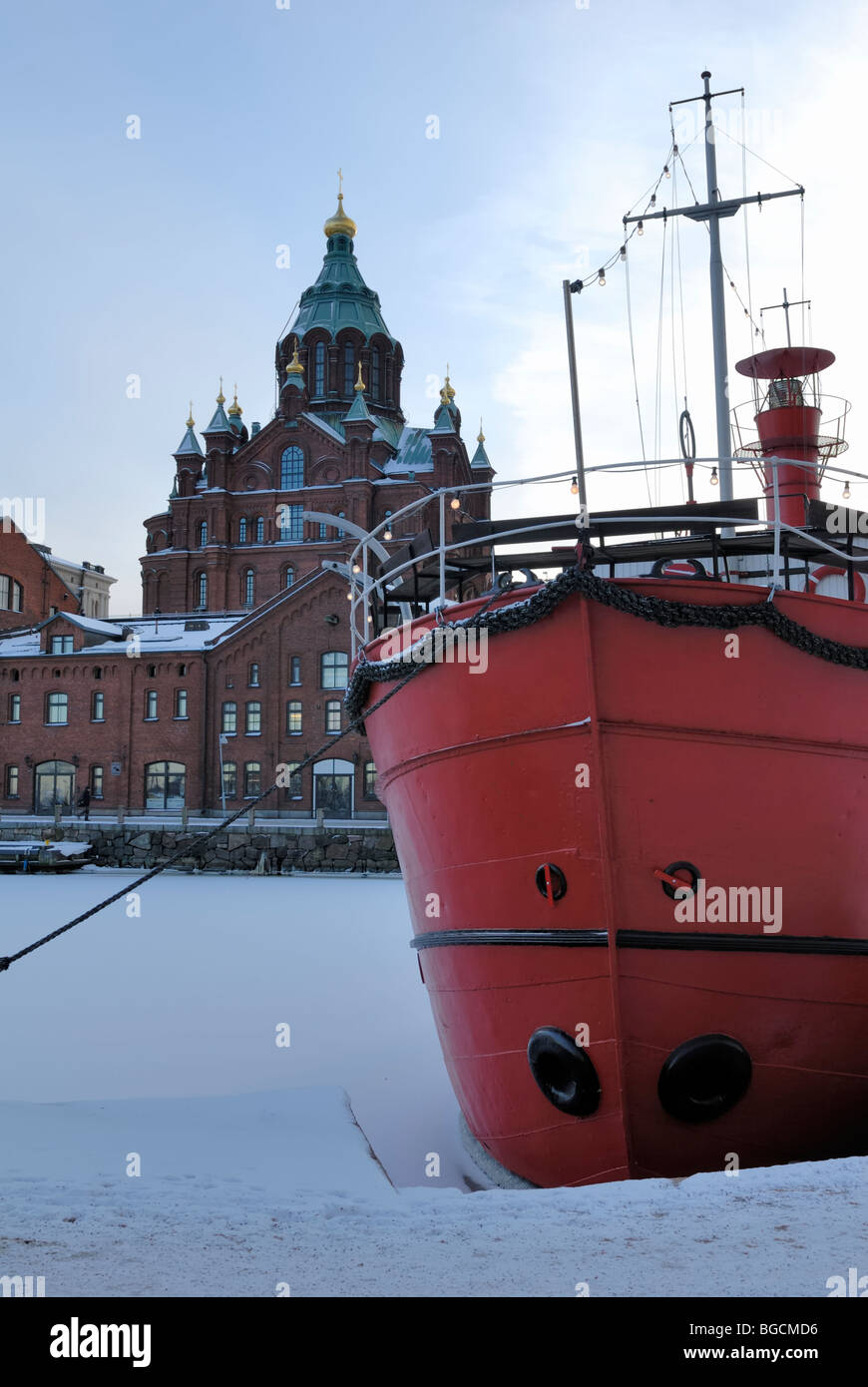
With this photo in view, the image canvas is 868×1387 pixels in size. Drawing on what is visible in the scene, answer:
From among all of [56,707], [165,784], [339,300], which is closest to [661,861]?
[165,784]

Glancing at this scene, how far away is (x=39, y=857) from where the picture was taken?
35.0 m

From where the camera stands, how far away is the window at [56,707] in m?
41.9

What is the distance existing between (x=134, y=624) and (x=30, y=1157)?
39.9 m

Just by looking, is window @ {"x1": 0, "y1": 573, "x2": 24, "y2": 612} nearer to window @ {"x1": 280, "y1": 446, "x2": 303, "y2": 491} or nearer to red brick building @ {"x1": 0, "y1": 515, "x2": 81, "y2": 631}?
red brick building @ {"x1": 0, "y1": 515, "x2": 81, "y2": 631}

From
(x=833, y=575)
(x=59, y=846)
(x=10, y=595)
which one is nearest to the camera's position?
(x=833, y=575)

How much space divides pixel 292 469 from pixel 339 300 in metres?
11.0

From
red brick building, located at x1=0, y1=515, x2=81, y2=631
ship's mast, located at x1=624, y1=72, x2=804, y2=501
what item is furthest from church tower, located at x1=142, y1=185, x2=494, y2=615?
ship's mast, located at x1=624, y1=72, x2=804, y2=501

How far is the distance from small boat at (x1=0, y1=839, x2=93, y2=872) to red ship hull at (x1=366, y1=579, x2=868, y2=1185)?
31714mm

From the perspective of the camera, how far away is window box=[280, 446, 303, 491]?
49344 mm

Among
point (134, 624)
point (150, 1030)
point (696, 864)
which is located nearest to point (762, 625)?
point (696, 864)

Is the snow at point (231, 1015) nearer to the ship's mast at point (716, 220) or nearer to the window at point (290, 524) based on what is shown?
the ship's mast at point (716, 220)

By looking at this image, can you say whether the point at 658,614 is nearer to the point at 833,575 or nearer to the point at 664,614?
the point at 664,614
